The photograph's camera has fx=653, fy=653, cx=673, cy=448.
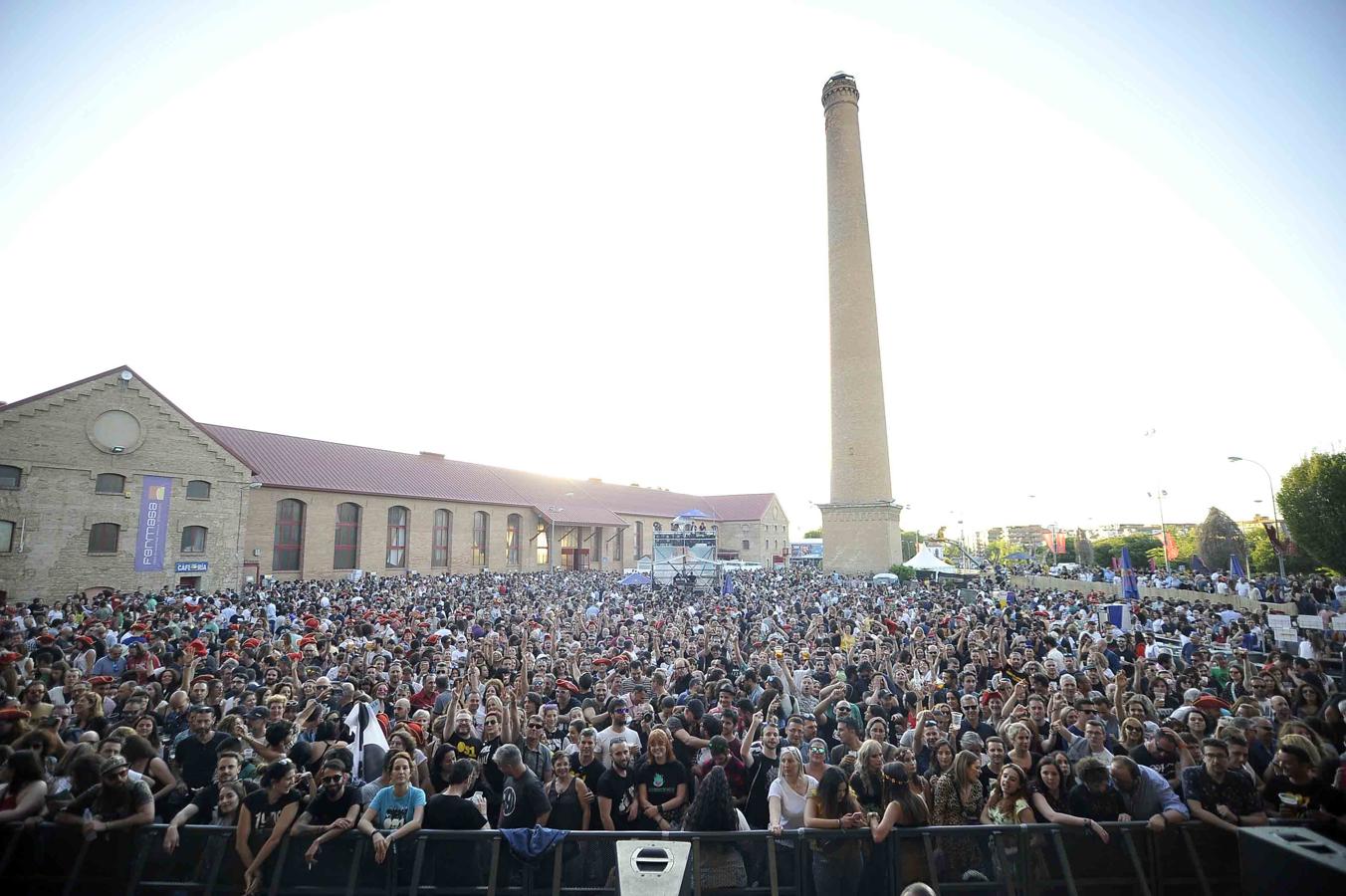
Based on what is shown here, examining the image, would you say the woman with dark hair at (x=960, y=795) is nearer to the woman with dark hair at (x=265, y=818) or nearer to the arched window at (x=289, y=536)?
the woman with dark hair at (x=265, y=818)

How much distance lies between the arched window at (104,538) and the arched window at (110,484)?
4.30 ft

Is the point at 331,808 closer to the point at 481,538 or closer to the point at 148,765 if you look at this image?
the point at 148,765

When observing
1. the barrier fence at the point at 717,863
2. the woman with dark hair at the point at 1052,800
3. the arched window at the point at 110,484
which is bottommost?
the barrier fence at the point at 717,863

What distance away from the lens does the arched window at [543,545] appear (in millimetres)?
48125

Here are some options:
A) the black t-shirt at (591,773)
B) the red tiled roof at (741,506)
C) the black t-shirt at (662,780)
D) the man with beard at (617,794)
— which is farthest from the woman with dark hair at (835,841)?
the red tiled roof at (741,506)

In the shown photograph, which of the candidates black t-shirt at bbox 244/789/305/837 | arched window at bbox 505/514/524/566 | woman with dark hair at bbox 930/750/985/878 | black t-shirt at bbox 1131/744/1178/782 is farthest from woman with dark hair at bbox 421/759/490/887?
arched window at bbox 505/514/524/566

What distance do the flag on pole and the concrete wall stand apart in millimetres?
26582

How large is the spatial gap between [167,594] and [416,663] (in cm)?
2044

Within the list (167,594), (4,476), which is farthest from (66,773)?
(4,476)

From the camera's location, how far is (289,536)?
33906 mm

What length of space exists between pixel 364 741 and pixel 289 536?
107 feet

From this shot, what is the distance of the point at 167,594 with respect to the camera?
24.8 meters

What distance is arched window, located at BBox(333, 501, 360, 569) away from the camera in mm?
35812

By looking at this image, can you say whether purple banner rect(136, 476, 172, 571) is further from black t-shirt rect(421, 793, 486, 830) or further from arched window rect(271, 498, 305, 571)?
black t-shirt rect(421, 793, 486, 830)
